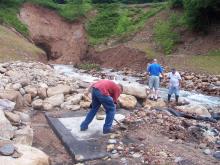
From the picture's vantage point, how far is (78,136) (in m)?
9.97

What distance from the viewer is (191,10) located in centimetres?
2997

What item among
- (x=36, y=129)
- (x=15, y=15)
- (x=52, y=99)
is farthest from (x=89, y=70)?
(x=36, y=129)

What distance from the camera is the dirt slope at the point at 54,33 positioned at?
121 feet

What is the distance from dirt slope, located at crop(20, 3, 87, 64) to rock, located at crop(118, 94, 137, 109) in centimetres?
2262

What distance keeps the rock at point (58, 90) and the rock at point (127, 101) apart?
7.45 feet

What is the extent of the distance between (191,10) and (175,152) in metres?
23.0

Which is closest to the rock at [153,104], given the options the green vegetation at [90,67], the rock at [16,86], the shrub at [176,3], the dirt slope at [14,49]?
the rock at [16,86]

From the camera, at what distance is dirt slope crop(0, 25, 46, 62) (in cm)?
2722

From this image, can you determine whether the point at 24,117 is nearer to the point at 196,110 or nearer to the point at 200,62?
the point at 196,110

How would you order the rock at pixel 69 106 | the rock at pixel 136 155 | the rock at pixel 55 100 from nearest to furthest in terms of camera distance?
1. the rock at pixel 136 155
2. the rock at pixel 69 106
3. the rock at pixel 55 100

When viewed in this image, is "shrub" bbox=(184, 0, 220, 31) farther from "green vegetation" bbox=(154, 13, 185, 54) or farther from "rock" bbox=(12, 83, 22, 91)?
"rock" bbox=(12, 83, 22, 91)

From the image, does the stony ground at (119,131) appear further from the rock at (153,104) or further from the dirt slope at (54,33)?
the dirt slope at (54,33)

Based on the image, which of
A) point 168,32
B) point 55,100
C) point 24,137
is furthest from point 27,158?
point 168,32

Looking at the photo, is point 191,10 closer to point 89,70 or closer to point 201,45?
point 201,45
